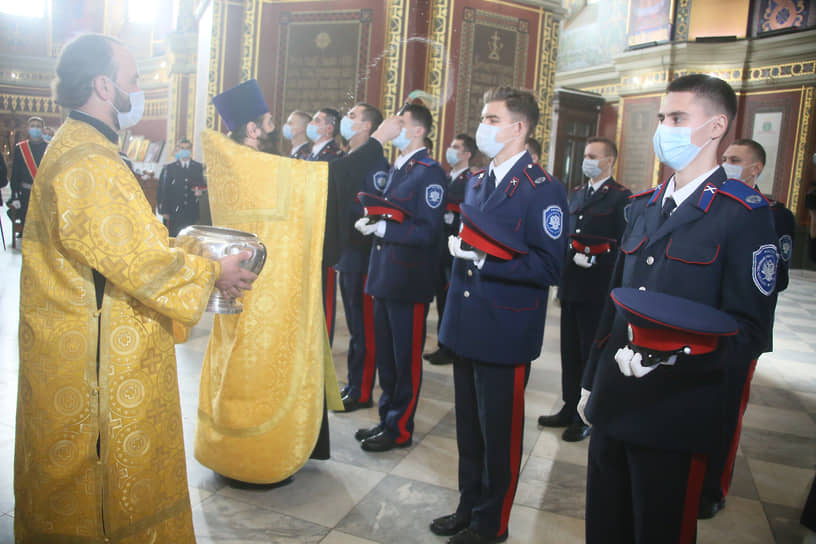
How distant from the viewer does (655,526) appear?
1.62 m

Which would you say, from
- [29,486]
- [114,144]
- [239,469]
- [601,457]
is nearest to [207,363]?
[239,469]

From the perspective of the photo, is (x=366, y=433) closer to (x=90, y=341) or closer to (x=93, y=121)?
(x=90, y=341)

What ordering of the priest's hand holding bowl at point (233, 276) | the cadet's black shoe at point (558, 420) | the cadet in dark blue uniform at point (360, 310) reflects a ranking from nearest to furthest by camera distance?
the priest's hand holding bowl at point (233, 276) → the cadet's black shoe at point (558, 420) → the cadet in dark blue uniform at point (360, 310)

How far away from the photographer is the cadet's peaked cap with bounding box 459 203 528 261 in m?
2.15

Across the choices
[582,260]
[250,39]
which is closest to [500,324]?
[582,260]

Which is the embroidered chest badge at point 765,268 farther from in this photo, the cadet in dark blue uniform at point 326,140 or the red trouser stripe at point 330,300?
the red trouser stripe at point 330,300

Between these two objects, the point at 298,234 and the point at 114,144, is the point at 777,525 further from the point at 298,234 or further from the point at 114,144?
the point at 114,144

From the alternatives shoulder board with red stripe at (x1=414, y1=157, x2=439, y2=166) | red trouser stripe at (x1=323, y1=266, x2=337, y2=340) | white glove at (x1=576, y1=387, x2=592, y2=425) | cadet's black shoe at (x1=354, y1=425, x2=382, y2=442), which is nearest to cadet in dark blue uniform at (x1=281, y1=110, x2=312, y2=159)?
red trouser stripe at (x1=323, y1=266, x2=337, y2=340)

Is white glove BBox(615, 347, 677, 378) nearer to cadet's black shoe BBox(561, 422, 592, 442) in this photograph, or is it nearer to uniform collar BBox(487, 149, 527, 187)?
uniform collar BBox(487, 149, 527, 187)

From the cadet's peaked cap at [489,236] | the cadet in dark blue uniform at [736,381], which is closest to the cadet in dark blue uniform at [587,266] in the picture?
the cadet in dark blue uniform at [736,381]

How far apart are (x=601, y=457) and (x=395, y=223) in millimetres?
1933

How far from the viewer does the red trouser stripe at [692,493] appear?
62.7 inches

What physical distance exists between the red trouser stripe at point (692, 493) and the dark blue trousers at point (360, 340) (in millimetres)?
2511

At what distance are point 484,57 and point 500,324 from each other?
753 cm
